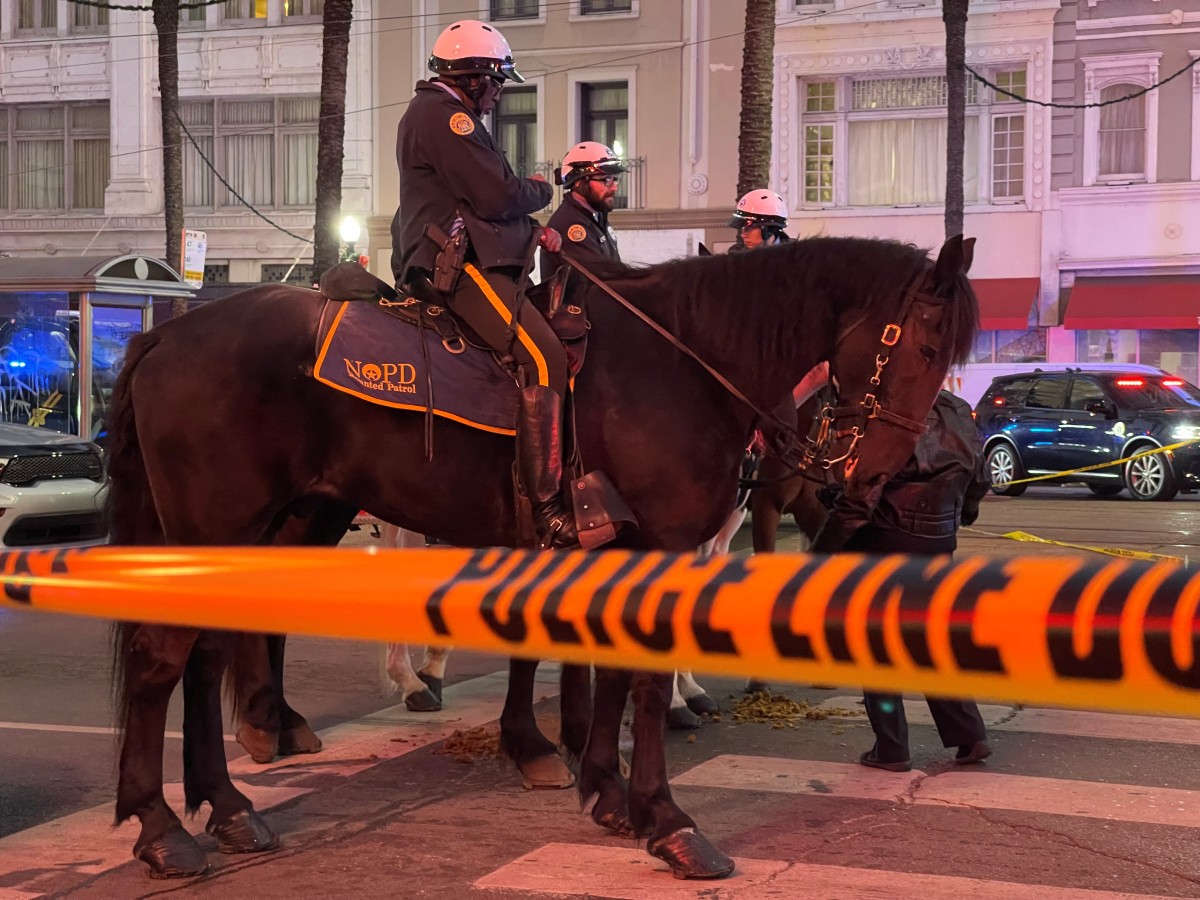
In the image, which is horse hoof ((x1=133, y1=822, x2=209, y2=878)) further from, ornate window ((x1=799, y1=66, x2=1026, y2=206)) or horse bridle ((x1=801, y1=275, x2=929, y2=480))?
ornate window ((x1=799, y1=66, x2=1026, y2=206))

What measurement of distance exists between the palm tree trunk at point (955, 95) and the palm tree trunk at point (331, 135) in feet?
43.3

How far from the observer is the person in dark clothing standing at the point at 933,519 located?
652 cm

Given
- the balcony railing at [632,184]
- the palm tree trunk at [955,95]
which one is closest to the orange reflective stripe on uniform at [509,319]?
the palm tree trunk at [955,95]

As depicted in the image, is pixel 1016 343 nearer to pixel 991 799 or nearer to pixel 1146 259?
pixel 1146 259

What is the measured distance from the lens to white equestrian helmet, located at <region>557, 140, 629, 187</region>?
24.3 ft

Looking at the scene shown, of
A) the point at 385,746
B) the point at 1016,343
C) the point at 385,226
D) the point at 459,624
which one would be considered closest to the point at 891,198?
the point at 1016,343

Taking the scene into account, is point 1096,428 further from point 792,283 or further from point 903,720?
point 792,283

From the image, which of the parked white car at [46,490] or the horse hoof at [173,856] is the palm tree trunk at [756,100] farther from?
the horse hoof at [173,856]

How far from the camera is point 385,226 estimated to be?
117 ft

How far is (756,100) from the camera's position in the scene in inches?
881

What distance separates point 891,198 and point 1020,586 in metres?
33.4

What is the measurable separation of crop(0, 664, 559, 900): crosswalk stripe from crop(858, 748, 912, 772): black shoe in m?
1.95

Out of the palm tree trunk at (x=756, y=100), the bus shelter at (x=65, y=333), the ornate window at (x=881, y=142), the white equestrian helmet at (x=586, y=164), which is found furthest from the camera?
the ornate window at (x=881, y=142)

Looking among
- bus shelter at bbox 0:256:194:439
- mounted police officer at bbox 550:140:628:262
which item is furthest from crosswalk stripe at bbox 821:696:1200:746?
bus shelter at bbox 0:256:194:439
